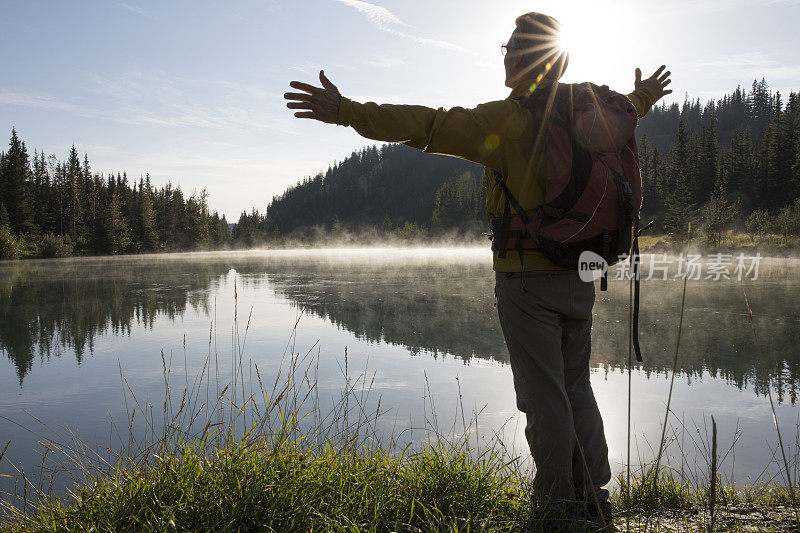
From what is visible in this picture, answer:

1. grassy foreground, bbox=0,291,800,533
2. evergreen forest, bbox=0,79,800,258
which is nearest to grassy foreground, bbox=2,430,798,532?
grassy foreground, bbox=0,291,800,533

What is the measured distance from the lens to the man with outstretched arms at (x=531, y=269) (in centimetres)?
199

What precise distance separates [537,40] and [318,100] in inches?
38.9

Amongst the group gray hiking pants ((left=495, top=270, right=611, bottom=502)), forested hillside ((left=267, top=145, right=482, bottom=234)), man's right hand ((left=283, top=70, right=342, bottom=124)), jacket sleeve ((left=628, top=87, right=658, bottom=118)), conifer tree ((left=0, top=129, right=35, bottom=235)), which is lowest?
gray hiking pants ((left=495, top=270, right=611, bottom=502))

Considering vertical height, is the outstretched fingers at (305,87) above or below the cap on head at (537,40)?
below

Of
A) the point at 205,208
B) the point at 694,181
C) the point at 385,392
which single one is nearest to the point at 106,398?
the point at 385,392

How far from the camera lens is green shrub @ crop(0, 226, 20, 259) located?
132ft

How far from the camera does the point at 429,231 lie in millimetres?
82188

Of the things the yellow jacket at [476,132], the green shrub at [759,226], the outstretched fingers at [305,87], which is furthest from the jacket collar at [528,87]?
the green shrub at [759,226]

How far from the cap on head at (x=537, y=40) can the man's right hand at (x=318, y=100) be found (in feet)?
2.77

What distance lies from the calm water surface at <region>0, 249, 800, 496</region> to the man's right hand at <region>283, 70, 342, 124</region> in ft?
4.34

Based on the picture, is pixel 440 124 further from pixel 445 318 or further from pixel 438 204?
pixel 438 204

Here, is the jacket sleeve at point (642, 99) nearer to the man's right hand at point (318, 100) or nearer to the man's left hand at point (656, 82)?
the man's left hand at point (656, 82)

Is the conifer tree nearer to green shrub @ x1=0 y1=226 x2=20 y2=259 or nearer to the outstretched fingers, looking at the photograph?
green shrub @ x1=0 y1=226 x2=20 y2=259

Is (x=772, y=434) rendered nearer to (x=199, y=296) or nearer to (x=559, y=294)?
(x=559, y=294)
